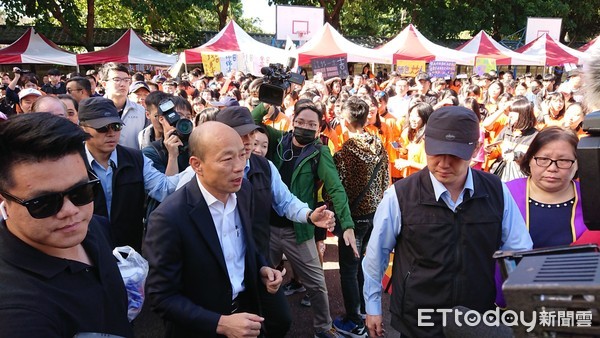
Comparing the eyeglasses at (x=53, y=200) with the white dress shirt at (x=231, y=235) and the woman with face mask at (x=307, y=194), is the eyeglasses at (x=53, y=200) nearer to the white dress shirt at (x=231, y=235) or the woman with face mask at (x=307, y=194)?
the white dress shirt at (x=231, y=235)

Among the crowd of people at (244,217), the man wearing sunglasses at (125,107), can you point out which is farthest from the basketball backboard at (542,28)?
the man wearing sunglasses at (125,107)

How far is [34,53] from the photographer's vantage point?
15.9 metres

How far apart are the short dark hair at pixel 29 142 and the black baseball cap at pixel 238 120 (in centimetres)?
154

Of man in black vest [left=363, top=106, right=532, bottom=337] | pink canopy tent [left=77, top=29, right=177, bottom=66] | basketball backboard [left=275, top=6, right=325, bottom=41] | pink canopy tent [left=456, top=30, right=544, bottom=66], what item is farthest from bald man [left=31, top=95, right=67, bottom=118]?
basketball backboard [left=275, top=6, right=325, bottom=41]

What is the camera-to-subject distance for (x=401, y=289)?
216 centimetres

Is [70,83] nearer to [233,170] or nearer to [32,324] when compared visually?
[233,170]

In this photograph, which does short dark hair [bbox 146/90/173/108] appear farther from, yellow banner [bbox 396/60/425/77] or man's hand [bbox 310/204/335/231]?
yellow banner [bbox 396/60/425/77]

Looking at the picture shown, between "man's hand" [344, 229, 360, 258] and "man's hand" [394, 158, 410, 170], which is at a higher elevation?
"man's hand" [394, 158, 410, 170]

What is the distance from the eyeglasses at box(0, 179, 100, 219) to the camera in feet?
4.15

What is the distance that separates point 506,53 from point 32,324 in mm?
18529

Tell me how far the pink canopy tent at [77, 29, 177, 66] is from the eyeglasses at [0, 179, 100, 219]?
15889 millimetres

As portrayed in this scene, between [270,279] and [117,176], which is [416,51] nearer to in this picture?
[117,176]

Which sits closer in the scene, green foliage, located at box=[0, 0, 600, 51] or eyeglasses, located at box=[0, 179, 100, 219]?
eyeglasses, located at box=[0, 179, 100, 219]

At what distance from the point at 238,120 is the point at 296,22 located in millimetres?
17131
